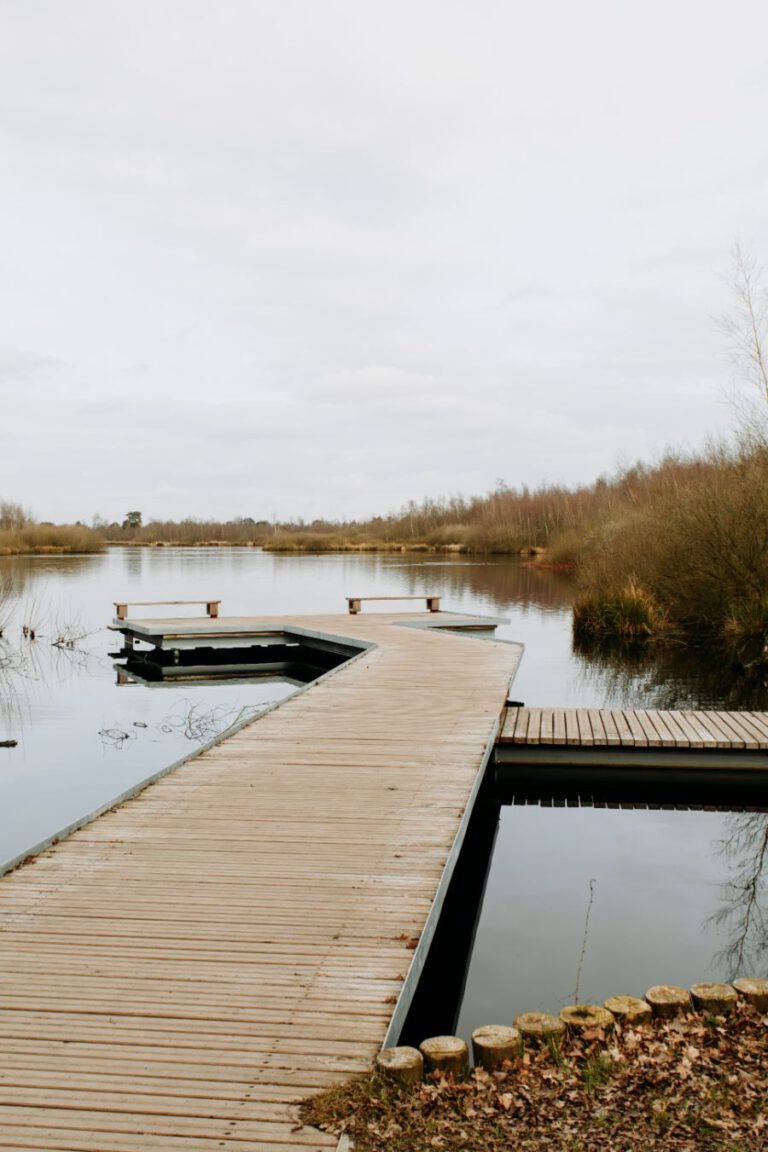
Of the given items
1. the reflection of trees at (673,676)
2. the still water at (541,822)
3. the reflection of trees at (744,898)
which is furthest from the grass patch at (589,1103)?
the reflection of trees at (673,676)

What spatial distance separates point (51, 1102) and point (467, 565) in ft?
120

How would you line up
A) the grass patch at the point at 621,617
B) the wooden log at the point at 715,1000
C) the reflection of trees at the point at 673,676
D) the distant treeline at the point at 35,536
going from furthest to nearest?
the distant treeline at the point at 35,536, the grass patch at the point at 621,617, the reflection of trees at the point at 673,676, the wooden log at the point at 715,1000

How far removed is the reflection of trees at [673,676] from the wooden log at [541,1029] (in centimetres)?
823

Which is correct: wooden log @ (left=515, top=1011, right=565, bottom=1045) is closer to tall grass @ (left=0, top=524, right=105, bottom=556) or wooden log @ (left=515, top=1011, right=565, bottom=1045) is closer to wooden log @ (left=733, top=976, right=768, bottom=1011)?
wooden log @ (left=733, top=976, right=768, bottom=1011)

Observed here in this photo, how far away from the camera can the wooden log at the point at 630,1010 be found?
287cm

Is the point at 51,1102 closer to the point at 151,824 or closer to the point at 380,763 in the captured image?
the point at 151,824

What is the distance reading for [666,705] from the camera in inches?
418

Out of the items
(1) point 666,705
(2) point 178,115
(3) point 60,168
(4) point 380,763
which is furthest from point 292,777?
(3) point 60,168

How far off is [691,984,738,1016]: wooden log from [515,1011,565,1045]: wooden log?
54cm

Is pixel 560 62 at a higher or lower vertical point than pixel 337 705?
higher

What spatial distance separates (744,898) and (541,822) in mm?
1717

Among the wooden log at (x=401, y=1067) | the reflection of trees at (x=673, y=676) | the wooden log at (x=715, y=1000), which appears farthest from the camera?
the reflection of trees at (x=673, y=676)

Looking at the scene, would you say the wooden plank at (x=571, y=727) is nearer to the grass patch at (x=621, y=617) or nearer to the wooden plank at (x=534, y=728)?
the wooden plank at (x=534, y=728)

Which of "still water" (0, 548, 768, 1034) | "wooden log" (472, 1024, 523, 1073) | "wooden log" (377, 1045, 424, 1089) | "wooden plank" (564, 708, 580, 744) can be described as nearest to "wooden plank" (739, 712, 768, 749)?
"still water" (0, 548, 768, 1034)
